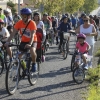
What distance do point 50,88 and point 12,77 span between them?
4.08ft

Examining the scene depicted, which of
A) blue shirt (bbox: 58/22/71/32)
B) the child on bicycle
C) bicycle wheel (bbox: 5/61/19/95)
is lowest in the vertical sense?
bicycle wheel (bbox: 5/61/19/95)

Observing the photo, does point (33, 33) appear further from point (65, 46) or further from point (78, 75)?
point (65, 46)

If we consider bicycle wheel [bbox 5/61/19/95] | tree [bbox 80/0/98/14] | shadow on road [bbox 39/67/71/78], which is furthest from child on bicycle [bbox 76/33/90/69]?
tree [bbox 80/0/98/14]

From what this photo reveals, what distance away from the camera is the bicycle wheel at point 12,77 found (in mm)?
6820

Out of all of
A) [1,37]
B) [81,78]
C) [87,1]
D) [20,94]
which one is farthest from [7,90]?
[87,1]

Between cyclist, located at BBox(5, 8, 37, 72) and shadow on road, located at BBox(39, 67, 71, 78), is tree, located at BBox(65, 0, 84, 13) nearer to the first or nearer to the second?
shadow on road, located at BBox(39, 67, 71, 78)

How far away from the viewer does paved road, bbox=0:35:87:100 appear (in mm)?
7078

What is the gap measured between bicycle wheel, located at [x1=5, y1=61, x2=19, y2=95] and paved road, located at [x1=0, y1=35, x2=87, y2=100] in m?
0.14

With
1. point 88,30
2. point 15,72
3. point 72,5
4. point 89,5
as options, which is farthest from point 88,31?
point 89,5

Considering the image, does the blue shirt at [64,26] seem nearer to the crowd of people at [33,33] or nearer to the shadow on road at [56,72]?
the crowd of people at [33,33]

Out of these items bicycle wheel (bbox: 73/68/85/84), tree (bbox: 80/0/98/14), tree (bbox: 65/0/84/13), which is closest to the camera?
bicycle wheel (bbox: 73/68/85/84)

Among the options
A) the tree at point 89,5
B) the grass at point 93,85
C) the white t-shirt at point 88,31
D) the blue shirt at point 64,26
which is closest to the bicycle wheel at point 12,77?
the grass at point 93,85

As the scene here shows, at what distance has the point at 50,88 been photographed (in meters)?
7.88

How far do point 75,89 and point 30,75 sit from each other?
3.79 ft
